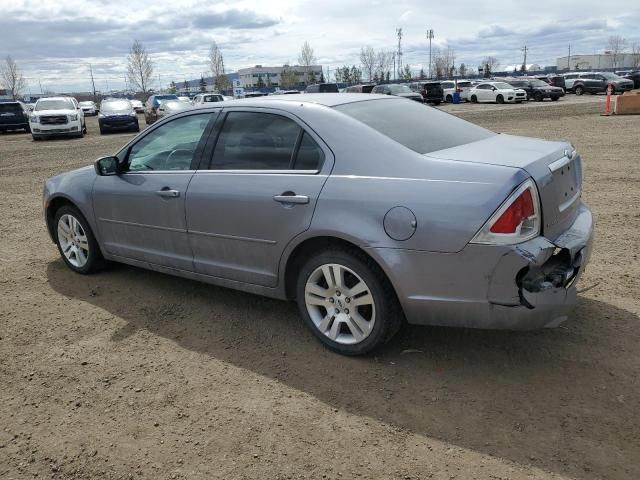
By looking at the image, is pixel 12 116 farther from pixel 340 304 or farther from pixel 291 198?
pixel 340 304

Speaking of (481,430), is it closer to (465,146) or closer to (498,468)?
(498,468)

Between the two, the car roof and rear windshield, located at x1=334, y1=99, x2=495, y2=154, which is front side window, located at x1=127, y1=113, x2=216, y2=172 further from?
rear windshield, located at x1=334, y1=99, x2=495, y2=154

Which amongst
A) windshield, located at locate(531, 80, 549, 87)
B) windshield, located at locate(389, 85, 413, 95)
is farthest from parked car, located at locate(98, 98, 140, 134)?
windshield, located at locate(531, 80, 549, 87)

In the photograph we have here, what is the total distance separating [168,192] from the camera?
419 cm

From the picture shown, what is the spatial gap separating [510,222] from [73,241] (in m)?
4.09

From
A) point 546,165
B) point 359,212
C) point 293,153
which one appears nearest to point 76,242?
point 293,153

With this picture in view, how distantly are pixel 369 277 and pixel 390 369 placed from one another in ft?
1.95

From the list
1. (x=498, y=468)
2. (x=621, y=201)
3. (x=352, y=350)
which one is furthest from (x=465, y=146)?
(x=621, y=201)

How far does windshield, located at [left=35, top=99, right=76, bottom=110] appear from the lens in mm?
Result: 23172

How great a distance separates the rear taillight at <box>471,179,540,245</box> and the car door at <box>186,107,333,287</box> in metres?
1.05

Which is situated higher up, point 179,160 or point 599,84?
point 179,160

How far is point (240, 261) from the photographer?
3.89 m

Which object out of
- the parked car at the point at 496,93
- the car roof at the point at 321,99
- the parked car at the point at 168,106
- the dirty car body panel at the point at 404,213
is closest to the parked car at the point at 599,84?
the parked car at the point at 496,93

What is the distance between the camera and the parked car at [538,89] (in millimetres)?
36947
